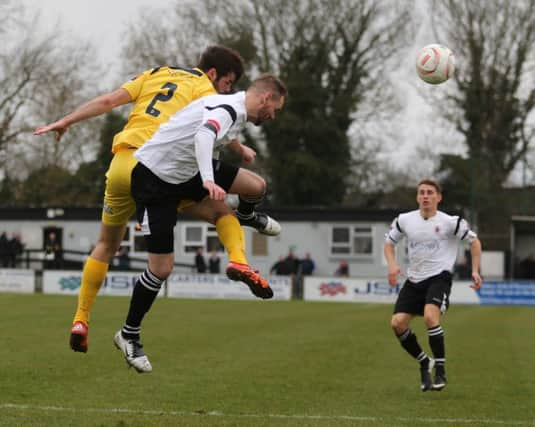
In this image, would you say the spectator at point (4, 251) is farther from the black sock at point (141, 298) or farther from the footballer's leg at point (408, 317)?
the black sock at point (141, 298)

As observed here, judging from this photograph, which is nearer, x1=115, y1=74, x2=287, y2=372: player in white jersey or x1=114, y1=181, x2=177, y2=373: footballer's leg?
x1=115, y1=74, x2=287, y2=372: player in white jersey

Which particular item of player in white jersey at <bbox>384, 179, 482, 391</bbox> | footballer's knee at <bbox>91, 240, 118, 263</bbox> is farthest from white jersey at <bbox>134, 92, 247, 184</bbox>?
player in white jersey at <bbox>384, 179, 482, 391</bbox>

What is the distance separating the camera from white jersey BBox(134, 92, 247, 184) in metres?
7.11

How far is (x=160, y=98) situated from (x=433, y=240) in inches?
165

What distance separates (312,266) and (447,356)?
72.5 ft

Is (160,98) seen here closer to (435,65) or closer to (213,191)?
(213,191)

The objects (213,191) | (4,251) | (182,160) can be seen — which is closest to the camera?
(213,191)

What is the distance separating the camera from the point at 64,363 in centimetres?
1142

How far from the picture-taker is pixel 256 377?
10633 mm

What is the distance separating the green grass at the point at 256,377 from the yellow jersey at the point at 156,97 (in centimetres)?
223

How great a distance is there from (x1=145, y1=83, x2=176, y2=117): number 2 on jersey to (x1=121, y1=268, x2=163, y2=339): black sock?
1.26 m

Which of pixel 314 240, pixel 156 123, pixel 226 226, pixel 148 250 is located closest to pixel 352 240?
pixel 314 240

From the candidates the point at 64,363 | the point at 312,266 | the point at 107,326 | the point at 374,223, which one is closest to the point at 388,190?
the point at 374,223

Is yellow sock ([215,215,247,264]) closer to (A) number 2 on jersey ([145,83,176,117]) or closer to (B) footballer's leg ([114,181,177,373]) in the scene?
(B) footballer's leg ([114,181,177,373])
